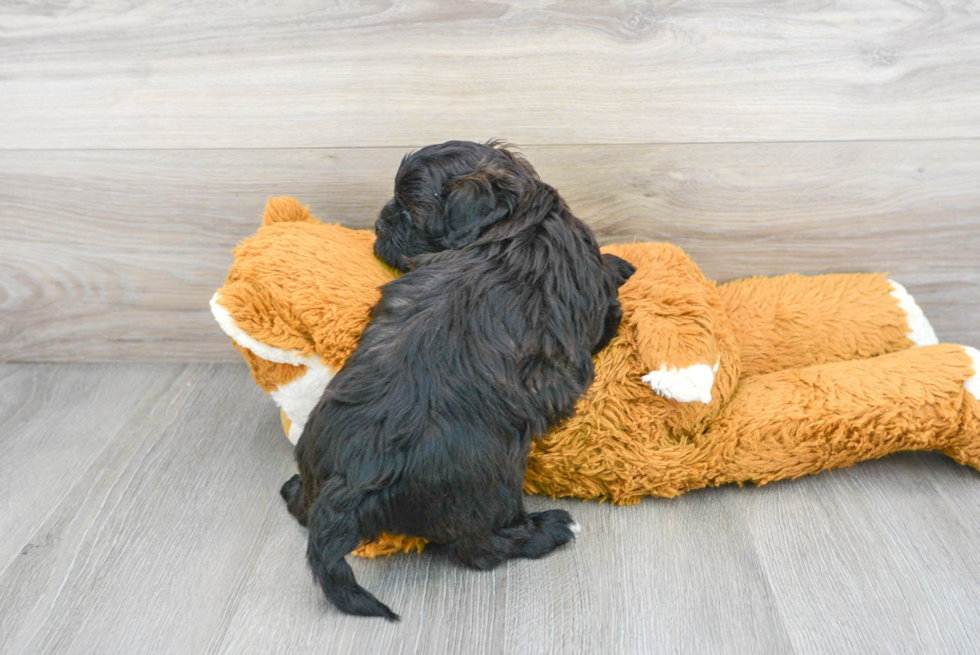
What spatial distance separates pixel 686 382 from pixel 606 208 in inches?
23.0

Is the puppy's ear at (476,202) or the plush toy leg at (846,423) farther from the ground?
the puppy's ear at (476,202)

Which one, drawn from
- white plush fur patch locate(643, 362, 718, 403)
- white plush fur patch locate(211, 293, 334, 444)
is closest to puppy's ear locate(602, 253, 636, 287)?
white plush fur patch locate(643, 362, 718, 403)

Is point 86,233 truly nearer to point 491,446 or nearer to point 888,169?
point 491,446

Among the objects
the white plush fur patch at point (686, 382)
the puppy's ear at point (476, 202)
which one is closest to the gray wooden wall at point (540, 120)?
the puppy's ear at point (476, 202)

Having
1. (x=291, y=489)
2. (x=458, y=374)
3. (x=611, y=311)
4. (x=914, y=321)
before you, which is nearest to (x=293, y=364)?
(x=291, y=489)

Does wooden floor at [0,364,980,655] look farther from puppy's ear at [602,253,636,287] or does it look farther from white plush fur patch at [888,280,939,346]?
puppy's ear at [602,253,636,287]

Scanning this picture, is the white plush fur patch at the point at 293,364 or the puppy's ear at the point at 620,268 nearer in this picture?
the white plush fur patch at the point at 293,364

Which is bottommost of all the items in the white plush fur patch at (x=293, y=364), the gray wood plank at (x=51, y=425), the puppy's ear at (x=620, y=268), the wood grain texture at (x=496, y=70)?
the gray wood plank at (x=51, y=425)

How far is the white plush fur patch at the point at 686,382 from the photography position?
130 cm

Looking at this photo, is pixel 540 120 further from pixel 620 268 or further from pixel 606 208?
pixel 620 268

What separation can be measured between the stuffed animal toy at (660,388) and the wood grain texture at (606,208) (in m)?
0.29

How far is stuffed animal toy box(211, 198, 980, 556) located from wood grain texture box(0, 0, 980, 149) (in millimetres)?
381

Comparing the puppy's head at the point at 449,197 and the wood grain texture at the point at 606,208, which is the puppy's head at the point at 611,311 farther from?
the wood grain texture at the point at 606,208

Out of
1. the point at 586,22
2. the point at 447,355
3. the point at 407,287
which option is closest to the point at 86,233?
the point at 407,287
